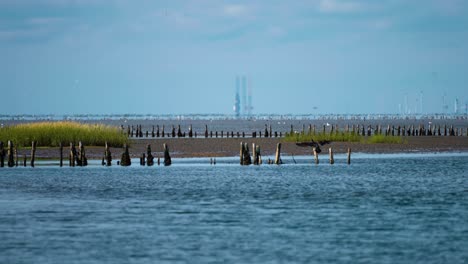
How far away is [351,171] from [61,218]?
24.7m

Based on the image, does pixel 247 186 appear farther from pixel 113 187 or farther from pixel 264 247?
pixel 264 247

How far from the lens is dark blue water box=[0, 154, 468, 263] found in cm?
2464

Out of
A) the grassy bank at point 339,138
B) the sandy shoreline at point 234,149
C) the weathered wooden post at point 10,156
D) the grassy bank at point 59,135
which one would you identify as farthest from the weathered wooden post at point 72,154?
the grassy bank at point 339,138

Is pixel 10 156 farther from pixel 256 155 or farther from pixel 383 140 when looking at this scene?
pixel 383 140

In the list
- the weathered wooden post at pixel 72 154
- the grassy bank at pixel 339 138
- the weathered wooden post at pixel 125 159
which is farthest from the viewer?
the grassy bank at pixel 339 138

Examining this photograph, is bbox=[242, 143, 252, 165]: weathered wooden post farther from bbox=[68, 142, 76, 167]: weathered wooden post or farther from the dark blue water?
bbox=[68, 142, 76, 167]: weathered wooden post

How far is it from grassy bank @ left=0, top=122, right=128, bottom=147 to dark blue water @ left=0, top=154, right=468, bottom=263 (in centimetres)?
1515

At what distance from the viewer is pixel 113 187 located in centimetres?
4403

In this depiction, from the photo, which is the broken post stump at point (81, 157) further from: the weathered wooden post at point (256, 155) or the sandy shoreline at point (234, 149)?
the weathered wooden post at point (256, 155)

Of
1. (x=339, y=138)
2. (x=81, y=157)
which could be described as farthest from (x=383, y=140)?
(x=81, y=157)

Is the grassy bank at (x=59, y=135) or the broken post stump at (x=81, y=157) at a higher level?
the grassy bank at (x=59, y=135)

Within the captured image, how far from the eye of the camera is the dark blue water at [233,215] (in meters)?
24.6

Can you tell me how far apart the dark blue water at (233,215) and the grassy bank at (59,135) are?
1515cm

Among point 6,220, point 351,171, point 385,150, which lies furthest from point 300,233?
point 385,150
